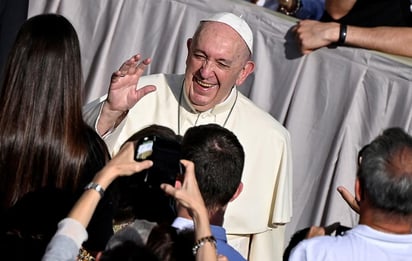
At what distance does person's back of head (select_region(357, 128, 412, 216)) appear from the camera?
10.7 feet

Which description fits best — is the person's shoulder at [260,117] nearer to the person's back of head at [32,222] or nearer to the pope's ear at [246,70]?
the pope's ear at [246,70]

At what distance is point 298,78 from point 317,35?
0.26 metres

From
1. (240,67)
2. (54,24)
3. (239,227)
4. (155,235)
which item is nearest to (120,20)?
(240,67)

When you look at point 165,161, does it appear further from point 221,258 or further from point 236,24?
point 236,24

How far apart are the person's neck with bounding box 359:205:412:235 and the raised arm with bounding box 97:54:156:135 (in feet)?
4.06

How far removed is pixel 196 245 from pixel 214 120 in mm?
1933

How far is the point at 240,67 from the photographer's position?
15.9 feet

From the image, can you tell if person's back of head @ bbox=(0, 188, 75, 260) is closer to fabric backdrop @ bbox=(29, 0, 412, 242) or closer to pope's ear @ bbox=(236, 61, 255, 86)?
pope's ear @ bbox=(236, 61, 255, 86)

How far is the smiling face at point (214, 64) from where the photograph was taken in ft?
15.6

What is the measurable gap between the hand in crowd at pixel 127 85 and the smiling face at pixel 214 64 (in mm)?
510

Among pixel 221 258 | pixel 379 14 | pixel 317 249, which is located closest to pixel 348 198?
pixel 317 249

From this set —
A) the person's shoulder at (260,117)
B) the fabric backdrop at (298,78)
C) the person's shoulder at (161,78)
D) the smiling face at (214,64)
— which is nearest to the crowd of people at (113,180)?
the smiling face at (214,64)

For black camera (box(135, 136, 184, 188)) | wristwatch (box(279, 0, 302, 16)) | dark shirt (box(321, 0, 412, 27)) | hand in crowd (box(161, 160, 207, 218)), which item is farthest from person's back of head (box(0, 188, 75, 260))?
wristwatch (box(279, 0, 302, 16))

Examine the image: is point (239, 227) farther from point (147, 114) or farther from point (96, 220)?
point (96, 220)
